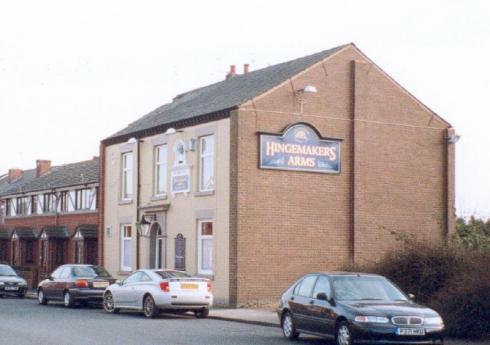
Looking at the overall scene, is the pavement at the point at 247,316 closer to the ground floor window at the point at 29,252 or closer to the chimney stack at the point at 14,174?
the ground floor window at the point at 29,252

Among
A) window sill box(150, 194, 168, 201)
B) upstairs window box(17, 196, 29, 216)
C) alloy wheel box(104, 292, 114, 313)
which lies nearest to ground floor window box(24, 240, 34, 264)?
upstairs window box(17, 196, 29, 216)

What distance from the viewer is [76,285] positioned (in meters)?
28.7

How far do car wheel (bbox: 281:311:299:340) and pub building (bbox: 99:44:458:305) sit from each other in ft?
30.1

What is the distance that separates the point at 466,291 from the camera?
59.3ft

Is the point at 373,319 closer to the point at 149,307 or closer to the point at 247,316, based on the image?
the point at 247,316

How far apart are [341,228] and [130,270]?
9.59m

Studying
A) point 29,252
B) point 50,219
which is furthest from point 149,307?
point 29,252

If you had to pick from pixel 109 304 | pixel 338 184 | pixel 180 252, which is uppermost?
pixel 338 184

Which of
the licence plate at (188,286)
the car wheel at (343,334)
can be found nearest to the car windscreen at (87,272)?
the licence plate at (188,286)

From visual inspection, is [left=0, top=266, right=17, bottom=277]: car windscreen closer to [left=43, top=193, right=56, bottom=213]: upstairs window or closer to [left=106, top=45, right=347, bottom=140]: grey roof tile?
[left=106, top=45, right=347, bottom=140]: grey roof tile

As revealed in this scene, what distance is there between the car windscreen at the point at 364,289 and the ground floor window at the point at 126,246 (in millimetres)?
19960

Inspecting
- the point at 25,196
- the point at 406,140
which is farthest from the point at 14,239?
the point at 406,140

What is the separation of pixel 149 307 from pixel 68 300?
18.9 ft

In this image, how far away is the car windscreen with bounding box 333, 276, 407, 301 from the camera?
1672 centimetres
